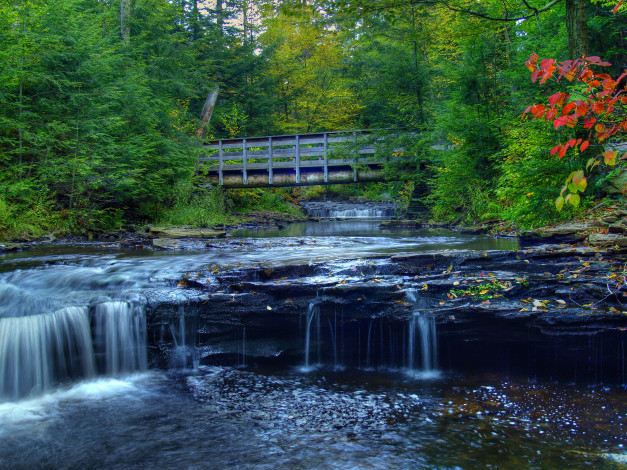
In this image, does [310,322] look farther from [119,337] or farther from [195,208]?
[195,208]

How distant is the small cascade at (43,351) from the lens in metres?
4.42

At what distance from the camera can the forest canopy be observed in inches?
308

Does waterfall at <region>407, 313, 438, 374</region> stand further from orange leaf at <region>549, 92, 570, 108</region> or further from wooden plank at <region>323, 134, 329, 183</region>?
wooden plank at <region>323, 134, 329, 183</region>

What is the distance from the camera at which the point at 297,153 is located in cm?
1695

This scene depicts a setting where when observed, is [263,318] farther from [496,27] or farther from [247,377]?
[496,27]

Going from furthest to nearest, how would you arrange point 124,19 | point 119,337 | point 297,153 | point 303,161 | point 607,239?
point 297,153
point 303,161
point 124,19
point 607,239
point 119,337

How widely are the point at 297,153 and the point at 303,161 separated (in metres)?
0.48

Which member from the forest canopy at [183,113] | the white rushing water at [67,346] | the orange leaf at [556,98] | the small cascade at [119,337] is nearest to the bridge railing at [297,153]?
the forest canopy at [183,113]

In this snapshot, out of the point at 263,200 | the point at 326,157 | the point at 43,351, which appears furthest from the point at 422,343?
the point at 263,200

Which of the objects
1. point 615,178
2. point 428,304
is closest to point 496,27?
point 615,178

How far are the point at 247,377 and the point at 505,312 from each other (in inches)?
107

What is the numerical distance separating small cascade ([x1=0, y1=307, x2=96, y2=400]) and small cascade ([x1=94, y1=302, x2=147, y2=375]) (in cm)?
11

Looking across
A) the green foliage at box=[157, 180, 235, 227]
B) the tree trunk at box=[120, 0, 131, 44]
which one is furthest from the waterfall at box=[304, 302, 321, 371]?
the tree trunk at box=[120, 0, 131, 44]

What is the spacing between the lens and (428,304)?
15.6 ft
